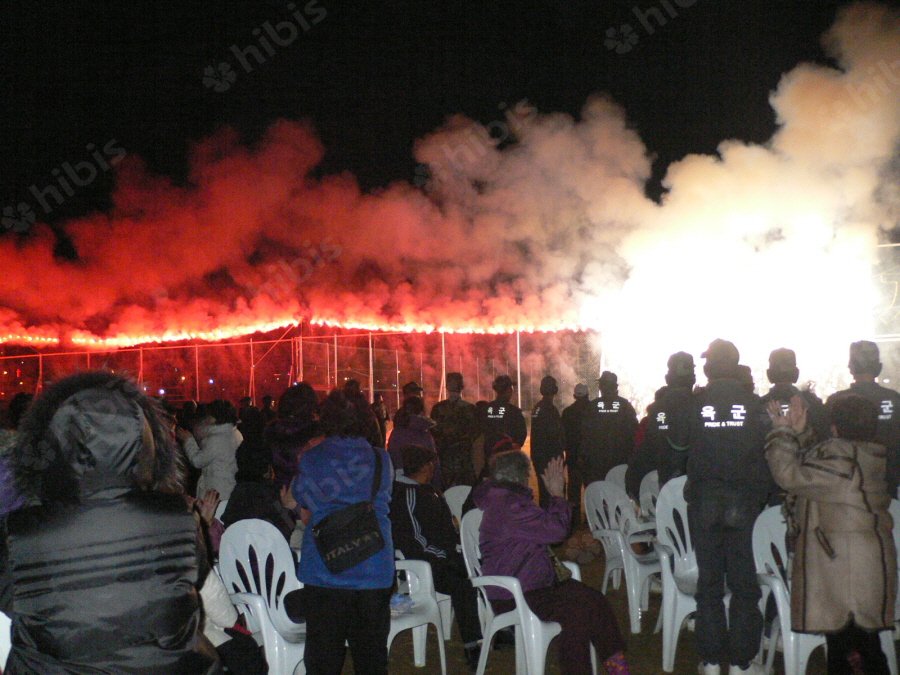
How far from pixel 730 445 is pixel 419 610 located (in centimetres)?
197

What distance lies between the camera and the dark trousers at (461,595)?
531cm

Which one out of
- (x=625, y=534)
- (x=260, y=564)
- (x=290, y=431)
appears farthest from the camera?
(x=625, y=534)

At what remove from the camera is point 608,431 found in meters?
8.68

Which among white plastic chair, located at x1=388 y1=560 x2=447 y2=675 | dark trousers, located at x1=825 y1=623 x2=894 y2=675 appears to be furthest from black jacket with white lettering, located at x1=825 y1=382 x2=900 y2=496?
white plastic chair, located at x1=388 y1=560 x2=447 y2=675

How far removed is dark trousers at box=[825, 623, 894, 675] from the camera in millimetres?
3783

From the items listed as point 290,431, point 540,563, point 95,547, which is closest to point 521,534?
point 540,563

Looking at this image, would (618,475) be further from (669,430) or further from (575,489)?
(669,430)

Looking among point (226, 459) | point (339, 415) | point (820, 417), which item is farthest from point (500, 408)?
point (339, 415)

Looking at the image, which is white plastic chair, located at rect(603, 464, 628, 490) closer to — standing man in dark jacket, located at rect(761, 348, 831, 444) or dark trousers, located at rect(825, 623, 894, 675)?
standing man in dark jacket, located at rect(761, 348, 831, 444)

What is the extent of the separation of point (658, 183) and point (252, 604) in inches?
438

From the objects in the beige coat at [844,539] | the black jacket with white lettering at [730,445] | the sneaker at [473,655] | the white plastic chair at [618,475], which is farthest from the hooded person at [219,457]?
the beige coat at [844,539]

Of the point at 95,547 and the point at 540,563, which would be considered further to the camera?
the point at 540,563

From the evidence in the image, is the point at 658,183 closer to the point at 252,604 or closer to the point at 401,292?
the point at 401,292

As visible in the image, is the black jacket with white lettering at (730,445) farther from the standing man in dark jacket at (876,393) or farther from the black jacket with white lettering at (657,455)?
the standing man in dark jacket at (876,393)
